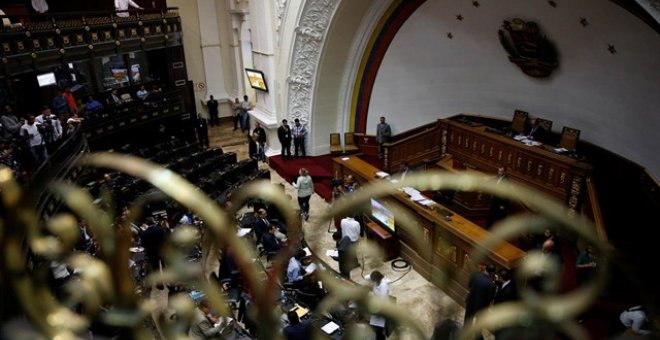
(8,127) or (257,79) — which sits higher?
(8,127)

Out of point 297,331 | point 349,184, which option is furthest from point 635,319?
point 349,184

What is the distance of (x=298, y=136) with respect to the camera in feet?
47.6

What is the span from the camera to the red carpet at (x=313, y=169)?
12.6m

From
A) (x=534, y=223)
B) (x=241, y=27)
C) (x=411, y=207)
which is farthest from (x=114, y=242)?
(x=241, y=27)

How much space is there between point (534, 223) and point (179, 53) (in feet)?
54.0

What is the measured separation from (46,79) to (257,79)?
5.75m

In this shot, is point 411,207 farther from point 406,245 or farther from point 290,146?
point 290,146

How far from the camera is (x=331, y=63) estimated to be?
47.5 feet

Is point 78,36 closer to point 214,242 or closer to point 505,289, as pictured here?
point 505,289

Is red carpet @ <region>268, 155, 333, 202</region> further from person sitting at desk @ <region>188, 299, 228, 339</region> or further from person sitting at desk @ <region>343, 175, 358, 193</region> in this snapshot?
person sitting at desk @ <region>188, 299, 228, 339</region>

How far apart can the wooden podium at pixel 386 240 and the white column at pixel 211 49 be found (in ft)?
39.5

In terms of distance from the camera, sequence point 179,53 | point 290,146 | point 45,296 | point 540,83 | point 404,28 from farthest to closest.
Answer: point 179,53 → point 290,146 → point 404,28 → point 540,83 → point 45,296

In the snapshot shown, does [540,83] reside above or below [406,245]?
above

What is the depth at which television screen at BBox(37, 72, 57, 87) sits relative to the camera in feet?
39.0
